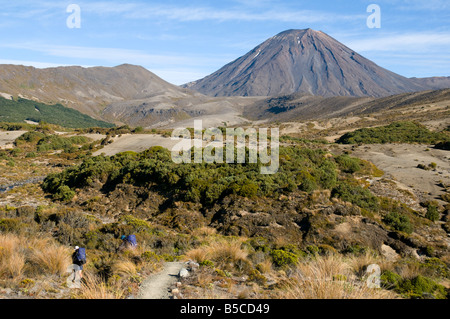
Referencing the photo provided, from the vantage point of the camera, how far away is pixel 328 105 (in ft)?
449

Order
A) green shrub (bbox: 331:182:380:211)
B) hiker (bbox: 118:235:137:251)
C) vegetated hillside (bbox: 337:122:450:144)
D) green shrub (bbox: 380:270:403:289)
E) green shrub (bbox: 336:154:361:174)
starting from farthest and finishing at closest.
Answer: vegetated hillside (bbox: 337:122:450:144), green shrub (bbox: 336:154:361:174), green shrub (bbox: 331:182:380:211), hiker (bbox: 118:235:137:251), green shrub (bbox: 380:270:403:289)

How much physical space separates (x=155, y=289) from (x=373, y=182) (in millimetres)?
20802

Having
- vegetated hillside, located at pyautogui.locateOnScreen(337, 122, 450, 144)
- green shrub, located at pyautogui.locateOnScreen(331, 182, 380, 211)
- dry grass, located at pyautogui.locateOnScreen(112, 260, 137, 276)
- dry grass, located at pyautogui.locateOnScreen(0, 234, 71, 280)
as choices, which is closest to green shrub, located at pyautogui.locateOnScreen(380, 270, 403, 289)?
dry grass, located at pyautogui.locateOnScreen(112, 260, 137, 276)

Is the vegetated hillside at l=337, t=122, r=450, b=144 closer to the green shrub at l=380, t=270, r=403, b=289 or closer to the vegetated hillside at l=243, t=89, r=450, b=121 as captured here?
the vegetated hillside at l=243, t=89, r=450, b=121

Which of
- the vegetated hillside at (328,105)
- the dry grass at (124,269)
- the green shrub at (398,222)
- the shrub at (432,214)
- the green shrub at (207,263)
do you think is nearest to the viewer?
the dry grass at (124,269)

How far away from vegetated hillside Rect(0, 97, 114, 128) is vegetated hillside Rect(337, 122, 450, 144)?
121360 mm

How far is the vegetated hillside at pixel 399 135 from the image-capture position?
4122 cm

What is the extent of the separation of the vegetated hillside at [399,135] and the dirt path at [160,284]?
4203cm

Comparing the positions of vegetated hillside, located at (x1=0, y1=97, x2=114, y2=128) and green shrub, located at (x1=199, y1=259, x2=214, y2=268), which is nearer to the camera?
green shrub, located at (x1=199, y1=259, x2=214, y2=268)

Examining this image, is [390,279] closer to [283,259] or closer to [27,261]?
[283,259]

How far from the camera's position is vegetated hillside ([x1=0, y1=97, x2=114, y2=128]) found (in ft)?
400

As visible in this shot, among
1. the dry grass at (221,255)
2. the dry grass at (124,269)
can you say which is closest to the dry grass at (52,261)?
the dry grass at (124,269)

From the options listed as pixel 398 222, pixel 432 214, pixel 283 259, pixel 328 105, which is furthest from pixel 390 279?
pixel 328 105

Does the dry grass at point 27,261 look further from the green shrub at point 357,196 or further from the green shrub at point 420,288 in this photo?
the green shrub at point 357,196
